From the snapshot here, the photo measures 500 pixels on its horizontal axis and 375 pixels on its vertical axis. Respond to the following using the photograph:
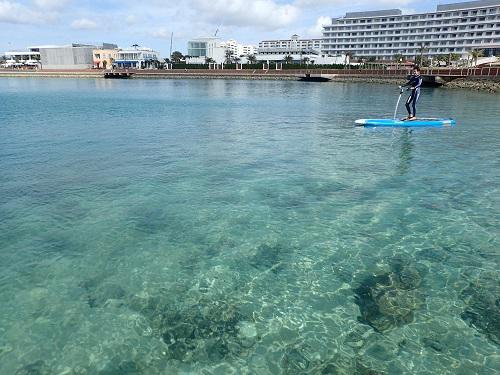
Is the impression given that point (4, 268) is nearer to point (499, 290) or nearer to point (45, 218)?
point (45, 218)

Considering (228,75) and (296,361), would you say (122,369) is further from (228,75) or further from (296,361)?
(228,75)

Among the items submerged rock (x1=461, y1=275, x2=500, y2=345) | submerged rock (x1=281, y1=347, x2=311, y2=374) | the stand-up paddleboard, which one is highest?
the stand-up paddleboard

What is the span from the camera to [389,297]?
8.53 m

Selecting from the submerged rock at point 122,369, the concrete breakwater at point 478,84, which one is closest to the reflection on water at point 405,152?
the submerged rock at point 122,369

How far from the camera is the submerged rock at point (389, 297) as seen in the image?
309 inches

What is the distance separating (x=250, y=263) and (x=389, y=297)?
3575 millimetres

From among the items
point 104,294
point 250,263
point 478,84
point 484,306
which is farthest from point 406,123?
point 478,84

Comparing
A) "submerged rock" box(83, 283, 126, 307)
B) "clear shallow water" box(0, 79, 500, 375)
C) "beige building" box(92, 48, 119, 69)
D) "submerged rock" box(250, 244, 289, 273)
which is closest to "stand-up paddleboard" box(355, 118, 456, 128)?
"clear shallow water" box(0, 79, 500, 375)

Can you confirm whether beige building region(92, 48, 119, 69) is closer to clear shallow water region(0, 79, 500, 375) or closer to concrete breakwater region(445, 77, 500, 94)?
concrete breakwater region(445, 77, 500, 94)

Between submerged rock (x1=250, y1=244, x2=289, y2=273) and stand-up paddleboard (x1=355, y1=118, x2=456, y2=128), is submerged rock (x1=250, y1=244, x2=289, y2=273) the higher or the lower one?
the lower one

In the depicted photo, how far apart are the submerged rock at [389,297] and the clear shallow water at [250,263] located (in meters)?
0.04

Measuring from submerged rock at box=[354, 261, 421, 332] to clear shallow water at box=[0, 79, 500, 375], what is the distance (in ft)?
0.14

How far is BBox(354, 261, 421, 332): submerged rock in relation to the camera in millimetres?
7859

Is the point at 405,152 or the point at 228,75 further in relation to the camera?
the point at 228,75
